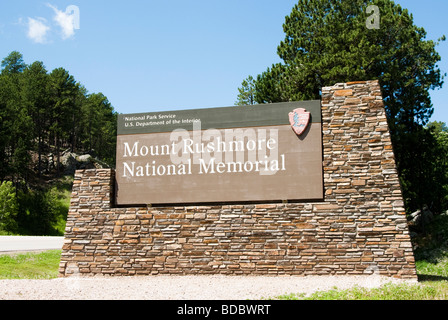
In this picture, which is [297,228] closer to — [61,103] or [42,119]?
[61,103]

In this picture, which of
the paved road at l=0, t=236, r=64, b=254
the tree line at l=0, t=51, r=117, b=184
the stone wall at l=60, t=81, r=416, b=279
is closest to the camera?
the stone wall at l=60, t=81, r=416, b=279

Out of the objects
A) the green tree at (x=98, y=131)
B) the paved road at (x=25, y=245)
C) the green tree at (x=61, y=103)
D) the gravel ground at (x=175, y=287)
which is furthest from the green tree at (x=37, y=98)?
the gravel ground at (x=175, y=287)

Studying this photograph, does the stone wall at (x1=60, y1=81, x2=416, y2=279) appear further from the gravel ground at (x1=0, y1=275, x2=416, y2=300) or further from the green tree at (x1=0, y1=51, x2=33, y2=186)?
the green tree at (x1=0, y1=51, x2=33, y2=186)

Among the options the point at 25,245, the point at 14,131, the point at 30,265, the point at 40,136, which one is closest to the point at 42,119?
the point at 40,136

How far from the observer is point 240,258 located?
11.6 meters

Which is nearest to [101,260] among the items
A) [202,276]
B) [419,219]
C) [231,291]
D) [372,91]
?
[202,276]

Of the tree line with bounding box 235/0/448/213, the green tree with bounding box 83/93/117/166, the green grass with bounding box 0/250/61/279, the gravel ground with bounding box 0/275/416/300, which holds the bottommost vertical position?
the green grass with bounding box 0/250/61/279

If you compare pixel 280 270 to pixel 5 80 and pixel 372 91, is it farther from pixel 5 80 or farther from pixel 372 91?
pixel 5 80

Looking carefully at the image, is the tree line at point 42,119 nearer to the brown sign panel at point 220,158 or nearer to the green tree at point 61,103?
the green tree at point 61,103

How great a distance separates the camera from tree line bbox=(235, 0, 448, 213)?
73.3 feet

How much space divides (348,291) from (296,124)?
482 cm

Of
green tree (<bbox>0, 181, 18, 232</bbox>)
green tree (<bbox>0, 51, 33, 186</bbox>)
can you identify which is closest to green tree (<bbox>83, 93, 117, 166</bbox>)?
green tree (<bbox>0, 51, 33, 186</bbox>)

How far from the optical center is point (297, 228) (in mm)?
11406

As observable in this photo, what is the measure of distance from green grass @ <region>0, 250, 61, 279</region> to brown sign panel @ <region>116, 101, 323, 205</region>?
5.01 m
